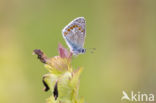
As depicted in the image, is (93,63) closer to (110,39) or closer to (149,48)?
(110,39)

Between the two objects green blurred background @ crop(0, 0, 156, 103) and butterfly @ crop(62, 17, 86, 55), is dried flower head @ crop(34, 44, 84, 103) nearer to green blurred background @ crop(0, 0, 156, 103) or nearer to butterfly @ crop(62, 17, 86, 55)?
butterfly @ crop(62, 17, 86, 55)

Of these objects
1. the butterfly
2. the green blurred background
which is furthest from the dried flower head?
the green blurred background

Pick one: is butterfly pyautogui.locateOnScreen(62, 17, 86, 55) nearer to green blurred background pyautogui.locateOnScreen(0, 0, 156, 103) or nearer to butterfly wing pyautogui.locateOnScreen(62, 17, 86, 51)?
butterfly wing pyautogui.locateOnScreen(62, 17, 86, 51)

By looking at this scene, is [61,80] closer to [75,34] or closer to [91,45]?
[75,34]

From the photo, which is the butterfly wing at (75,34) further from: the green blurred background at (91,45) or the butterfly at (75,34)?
the green blurred background at (91,45)

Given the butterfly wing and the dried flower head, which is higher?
the butterfly wing

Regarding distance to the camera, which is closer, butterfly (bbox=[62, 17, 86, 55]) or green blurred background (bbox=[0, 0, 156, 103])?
butterfly (bbox=[62, 17, 86, 55])

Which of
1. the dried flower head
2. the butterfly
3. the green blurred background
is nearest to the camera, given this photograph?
the dried flower head

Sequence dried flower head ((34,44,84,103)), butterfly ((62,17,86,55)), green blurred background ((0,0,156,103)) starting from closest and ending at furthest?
dried flower head ((34,44,84,103)) → butterfly ((62,17,86,55)) → green blurred background ((0,0,156,103))
